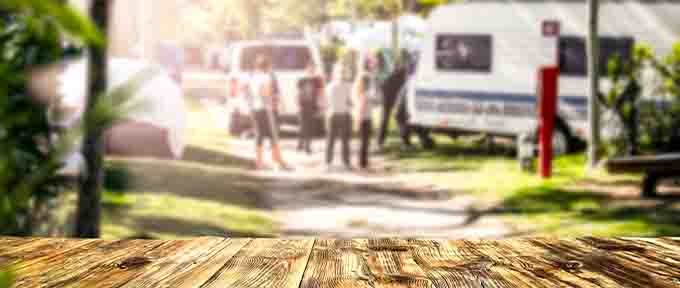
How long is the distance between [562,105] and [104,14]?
140 inches

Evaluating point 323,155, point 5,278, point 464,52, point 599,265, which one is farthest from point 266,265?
point 464,52

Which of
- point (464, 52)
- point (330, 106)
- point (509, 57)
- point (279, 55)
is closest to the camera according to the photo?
point (279, 55)

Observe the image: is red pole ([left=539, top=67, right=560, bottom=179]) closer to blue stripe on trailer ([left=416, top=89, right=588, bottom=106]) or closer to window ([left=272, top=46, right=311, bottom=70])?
blue stripe on trailer ([left=416, top=89, right=588, bottom=106])

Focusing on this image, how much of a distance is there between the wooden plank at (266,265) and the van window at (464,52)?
571cm

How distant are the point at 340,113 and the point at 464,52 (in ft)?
4.99

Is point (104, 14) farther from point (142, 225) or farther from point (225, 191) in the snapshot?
point (225, 191)

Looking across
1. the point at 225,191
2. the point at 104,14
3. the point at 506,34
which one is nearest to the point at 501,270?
the point at 104,14

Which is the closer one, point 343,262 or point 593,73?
point 343,262

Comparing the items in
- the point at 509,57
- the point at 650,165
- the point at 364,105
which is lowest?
the point at 650,165

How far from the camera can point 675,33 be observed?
241 inches

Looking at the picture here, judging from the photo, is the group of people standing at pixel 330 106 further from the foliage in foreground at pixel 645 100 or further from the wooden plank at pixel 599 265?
the wooden plank at pixel 599 265

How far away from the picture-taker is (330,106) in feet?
19.0

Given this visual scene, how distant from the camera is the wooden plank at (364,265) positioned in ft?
3.11

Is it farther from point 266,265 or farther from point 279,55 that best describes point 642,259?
point 279,55
